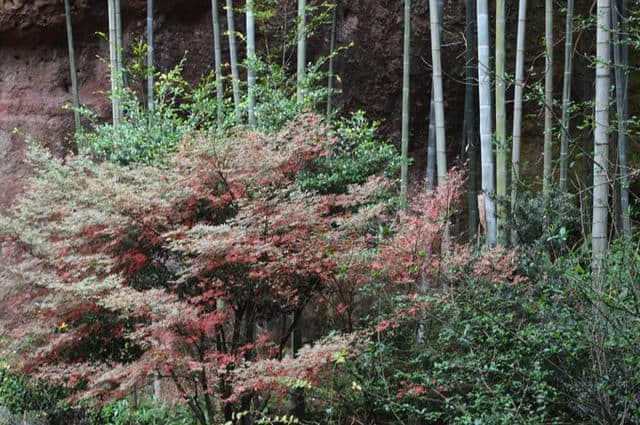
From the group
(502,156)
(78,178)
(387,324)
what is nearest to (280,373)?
(387,324)

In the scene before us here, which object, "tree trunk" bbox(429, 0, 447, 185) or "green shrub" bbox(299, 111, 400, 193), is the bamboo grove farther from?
"tree trunk" bbox(429, 0, 447, 185)

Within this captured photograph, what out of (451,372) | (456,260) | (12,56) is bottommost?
(451,372)

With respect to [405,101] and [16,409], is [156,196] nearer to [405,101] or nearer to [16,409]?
[16,409]

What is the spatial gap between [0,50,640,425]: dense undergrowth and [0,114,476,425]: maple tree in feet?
0.05

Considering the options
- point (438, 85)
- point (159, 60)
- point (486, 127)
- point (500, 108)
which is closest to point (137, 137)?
point (438, 85)

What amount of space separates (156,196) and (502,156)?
277 centimetres

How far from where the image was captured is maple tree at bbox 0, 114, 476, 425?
4.50 meters

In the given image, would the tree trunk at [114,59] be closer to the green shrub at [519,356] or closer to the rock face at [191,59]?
the rock face at [191,59]

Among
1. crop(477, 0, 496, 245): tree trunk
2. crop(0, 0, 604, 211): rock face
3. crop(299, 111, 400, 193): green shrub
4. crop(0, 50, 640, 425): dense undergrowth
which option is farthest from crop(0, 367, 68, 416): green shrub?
crop(0, 0, 604, 211): rock face

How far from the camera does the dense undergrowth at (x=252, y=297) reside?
417cm

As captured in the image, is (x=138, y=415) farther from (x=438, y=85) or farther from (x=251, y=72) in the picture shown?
(x=438, y=85)

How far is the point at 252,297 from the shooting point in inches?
195

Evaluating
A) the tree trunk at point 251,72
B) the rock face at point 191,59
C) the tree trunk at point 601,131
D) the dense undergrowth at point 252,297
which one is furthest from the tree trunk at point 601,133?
the rock face at point 191,59

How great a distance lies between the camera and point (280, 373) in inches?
165
